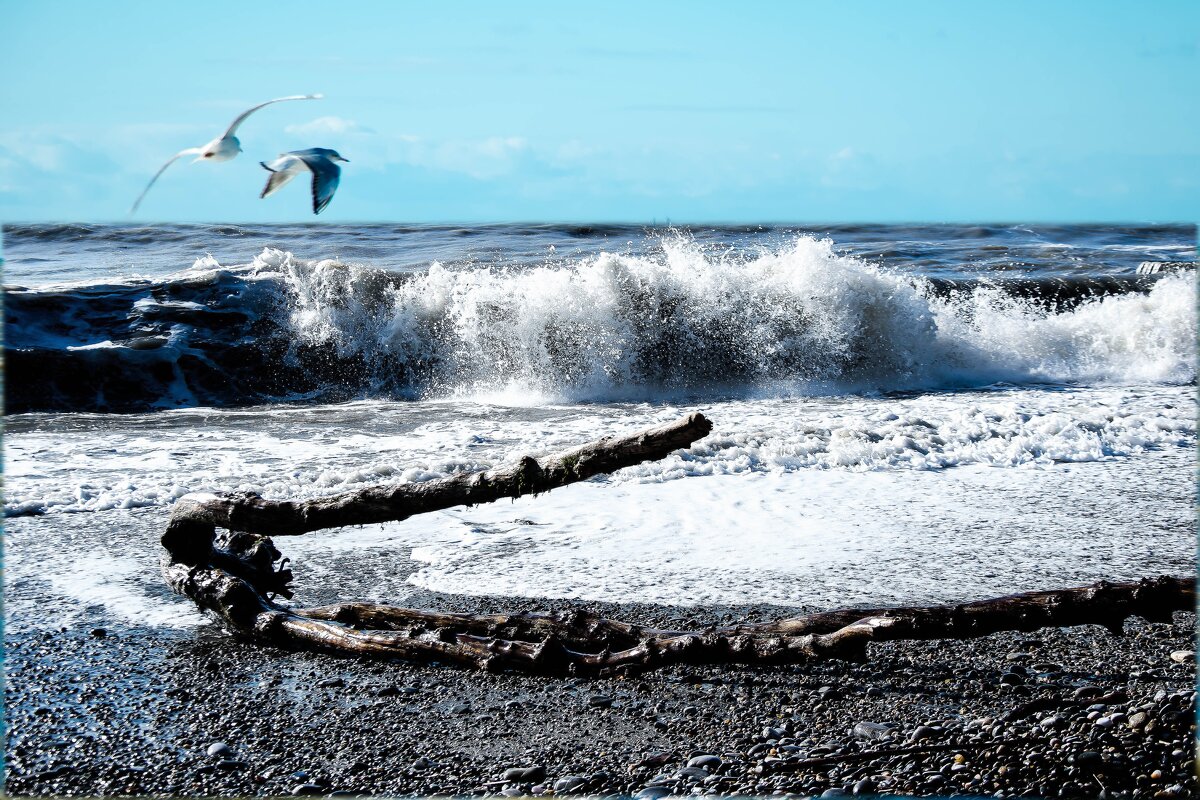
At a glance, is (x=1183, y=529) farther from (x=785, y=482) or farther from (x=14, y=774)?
(x=14, y=774)

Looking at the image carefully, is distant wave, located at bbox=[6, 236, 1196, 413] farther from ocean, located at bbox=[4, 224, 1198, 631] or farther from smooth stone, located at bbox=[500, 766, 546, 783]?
smooth stone, located at bbox=[500, 766, 546, 783]

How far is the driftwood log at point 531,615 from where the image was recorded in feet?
12.1

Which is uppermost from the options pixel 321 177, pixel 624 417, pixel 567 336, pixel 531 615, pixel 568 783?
pixel 321 177

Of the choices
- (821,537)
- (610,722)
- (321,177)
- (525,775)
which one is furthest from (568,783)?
(821,537)

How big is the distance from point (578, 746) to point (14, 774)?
74.7 inches

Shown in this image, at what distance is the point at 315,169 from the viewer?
372 cm

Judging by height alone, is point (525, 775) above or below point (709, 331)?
below

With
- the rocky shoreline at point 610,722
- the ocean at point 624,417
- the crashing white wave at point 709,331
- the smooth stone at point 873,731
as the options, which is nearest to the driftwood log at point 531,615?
the rocky shoreline at point 610,722

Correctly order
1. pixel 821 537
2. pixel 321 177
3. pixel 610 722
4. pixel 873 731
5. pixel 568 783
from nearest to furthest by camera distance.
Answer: pixel 568 783 → pixel 873 731 → pixel 610 722 → pixel 321 177 → pixel 821 537

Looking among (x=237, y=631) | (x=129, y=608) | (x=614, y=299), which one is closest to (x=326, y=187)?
(x=237, y=631)

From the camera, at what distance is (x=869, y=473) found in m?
7.11

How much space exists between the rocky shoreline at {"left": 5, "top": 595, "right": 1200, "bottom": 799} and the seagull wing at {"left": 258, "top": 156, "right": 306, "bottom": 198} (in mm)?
1951

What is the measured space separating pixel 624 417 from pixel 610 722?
21.1 feet

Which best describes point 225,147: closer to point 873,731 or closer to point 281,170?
point 281,170
